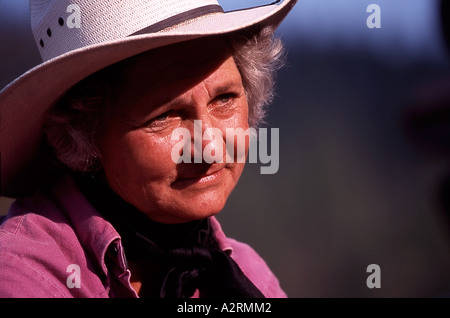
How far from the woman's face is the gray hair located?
4 cm

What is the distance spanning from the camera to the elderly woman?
1.57m

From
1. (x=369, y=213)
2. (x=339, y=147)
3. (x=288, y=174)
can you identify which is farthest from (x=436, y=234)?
(x=288, y=174)

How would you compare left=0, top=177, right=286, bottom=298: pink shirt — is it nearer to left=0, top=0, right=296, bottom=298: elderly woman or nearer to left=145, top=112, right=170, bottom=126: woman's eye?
left=0, top=0, right=296, bottom=298: elderly woman

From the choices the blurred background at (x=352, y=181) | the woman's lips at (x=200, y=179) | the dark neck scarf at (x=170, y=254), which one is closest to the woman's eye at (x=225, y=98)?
the woman's lips at (x=200, y=179)

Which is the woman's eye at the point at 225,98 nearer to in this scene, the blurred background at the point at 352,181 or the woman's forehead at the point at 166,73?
the woman's forehead at the point at 166,73

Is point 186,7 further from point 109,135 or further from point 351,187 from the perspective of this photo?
point 351,187

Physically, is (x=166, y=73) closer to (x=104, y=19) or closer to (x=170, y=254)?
(x=104, y=19)

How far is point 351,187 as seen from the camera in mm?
5484

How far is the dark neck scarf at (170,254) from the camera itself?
1778 mm

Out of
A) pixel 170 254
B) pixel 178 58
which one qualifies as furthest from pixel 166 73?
pixel 170 254

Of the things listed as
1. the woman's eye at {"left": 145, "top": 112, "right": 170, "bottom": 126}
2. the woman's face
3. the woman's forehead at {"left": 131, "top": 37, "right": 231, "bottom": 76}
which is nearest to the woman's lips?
the woman's face

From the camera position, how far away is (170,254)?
183cm

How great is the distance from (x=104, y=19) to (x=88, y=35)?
71 millimetres
